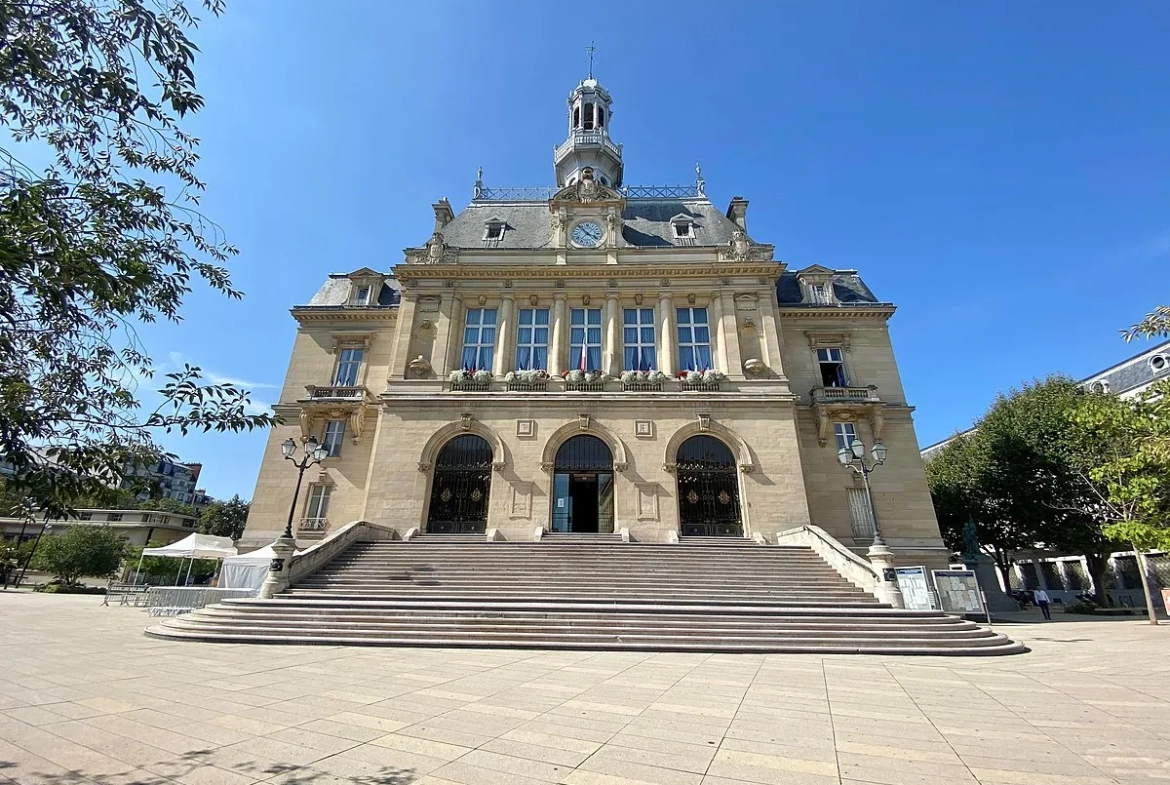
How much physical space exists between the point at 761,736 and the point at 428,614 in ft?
30.0

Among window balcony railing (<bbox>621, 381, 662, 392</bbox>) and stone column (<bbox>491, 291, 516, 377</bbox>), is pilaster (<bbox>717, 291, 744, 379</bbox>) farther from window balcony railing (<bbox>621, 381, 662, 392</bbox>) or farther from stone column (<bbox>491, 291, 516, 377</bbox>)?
stone column (<bbox>491, 291, 516, 377</bbox>)

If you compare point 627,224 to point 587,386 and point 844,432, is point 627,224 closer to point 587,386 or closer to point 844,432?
point 587,386

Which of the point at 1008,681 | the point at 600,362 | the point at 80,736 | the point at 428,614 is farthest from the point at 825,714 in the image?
the point at 600,362

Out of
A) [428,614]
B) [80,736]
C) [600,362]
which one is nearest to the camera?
[80,736]

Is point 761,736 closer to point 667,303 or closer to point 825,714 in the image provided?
point 825,714

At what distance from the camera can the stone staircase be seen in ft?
35.0

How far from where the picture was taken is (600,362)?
23.7m

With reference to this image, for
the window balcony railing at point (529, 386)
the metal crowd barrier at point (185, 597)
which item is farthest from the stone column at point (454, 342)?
the metal crowd barrier at point (185, 597)

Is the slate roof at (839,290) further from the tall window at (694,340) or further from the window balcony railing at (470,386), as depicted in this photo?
the window balcony railing at (470,386)

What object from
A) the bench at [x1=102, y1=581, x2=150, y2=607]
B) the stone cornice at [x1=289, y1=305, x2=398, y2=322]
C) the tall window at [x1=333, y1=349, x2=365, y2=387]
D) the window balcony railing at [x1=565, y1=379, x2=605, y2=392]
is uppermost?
the stone cornice at [x1=289, y1=305, x2=398, y2=322]

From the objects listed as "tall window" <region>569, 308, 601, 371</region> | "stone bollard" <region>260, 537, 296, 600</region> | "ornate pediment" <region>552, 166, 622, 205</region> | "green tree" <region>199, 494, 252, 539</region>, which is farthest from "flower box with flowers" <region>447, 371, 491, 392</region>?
"green tree" <region>199, 494, 252, 539</region>

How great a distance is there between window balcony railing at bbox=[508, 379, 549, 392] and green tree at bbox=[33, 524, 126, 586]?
119 ft

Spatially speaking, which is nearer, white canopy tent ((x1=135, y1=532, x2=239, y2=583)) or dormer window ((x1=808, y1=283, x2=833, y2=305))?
white canopy tent ((x1=135, y1=532, x2=239, y2=583))

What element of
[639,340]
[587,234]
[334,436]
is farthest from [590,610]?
[587,234]
